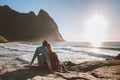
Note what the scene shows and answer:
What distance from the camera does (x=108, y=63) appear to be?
8.47m

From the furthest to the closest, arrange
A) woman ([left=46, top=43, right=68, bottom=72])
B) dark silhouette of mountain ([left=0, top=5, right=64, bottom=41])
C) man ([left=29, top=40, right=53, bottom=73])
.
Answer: dark silhouette of mountain ([left=0, top=5, right=64, bottom=41]), woman ([left=46, top=43, right=68, bottom=72]), man ([left=29, top=40, right=53, bottom=73])

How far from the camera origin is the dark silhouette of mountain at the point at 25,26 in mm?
157625

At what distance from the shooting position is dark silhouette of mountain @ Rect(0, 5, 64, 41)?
517ft

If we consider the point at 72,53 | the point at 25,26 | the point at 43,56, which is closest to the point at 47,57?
the point at 43,56

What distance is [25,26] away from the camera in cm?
16838

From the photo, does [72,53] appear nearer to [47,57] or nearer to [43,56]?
[43,56]

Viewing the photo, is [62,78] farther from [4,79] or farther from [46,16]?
[46,16]

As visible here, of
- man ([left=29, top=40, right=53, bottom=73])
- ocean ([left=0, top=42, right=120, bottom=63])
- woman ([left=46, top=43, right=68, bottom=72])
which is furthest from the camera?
ocean ([left=0, top=42, right=120, bottom=63])

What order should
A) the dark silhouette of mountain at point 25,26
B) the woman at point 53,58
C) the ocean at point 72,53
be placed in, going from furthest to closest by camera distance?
the dark silhouette of mountain at point 25,26
the ocean at point 72,53
the woman at point 53,58

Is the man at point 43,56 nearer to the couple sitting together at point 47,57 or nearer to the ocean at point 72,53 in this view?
the couple sitting together at point 47,57

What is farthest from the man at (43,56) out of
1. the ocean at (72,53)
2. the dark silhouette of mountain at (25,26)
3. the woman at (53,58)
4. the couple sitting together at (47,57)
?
the dark silhouette of mountain at (25,26)

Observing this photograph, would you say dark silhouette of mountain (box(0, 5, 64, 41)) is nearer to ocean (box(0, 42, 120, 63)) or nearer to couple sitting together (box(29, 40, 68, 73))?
ocean (box(0, 42, 120, 63))

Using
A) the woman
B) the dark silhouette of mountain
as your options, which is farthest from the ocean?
the dark silhouette of mountain

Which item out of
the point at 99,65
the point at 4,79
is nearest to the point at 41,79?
the point at 4,79
